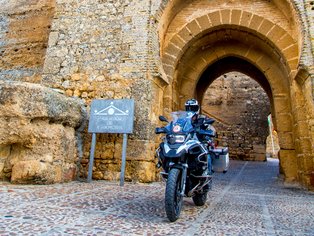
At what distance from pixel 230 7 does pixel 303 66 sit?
2.40 m

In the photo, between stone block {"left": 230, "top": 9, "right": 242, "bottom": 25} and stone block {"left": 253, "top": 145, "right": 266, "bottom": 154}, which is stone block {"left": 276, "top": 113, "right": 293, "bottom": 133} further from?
stone block {"left": 253, "top": 145, "right": 266, "bottom": 154}

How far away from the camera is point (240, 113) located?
15.2 meters

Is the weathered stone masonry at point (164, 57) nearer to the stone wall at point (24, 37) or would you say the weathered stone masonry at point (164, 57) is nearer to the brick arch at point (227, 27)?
the brick arch at point (227, 27)

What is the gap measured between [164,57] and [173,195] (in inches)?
169

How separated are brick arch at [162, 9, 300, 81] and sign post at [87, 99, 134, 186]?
1699 millimetres

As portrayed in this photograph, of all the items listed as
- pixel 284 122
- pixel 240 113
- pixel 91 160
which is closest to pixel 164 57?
pixel 91 160

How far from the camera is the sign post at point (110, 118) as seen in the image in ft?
14.6

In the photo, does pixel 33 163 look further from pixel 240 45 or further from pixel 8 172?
pixel 240 45

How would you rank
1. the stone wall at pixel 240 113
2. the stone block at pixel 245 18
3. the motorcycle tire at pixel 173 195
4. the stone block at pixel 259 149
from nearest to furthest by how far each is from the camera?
the motorcycle tire at pixel 173 195 < the stone block at pixel 245 18 < the stone block at pixel 259 149 < the stone wall at pixel 240 113

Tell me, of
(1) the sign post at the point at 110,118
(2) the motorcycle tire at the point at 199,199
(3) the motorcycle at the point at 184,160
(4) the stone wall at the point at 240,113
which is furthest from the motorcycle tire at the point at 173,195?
(4) the stone wall at the point at 240,113

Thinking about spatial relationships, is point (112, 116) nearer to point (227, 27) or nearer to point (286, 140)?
point (227, 27)

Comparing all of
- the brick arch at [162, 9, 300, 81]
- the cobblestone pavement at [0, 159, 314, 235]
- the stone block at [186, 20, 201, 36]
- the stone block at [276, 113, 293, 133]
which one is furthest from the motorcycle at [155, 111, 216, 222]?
the stone block at [186, 20, 201, 36]

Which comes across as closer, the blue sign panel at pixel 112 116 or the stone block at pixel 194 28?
the blue sign panel at pixel 112 116

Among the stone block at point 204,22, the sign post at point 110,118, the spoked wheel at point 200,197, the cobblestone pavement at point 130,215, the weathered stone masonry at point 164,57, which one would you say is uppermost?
the stone block at point 204,22
